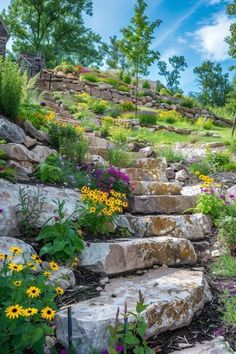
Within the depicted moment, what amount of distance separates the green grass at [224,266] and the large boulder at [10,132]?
9.05 ft

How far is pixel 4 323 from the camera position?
1.92m

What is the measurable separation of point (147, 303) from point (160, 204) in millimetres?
2469

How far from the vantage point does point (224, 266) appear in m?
3.72

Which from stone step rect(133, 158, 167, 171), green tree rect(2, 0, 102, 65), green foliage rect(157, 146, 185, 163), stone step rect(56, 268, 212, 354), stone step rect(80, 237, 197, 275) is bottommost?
stone step rect(56, 268, 212, 354)

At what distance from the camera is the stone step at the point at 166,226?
431 cm

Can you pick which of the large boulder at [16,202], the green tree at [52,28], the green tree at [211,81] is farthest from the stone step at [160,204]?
the green tree at [211,81]

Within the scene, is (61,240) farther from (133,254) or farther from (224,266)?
(224,266)

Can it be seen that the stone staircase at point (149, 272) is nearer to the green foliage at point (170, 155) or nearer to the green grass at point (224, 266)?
the green grass at point (224, 266)

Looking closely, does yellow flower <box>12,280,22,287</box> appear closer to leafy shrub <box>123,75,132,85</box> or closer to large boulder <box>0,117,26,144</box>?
large boulder <box>0,117,26,144</box>

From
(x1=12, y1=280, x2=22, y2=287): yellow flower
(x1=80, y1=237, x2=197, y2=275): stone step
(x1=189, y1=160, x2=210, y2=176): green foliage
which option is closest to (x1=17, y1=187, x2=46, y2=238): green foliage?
(x1=80, y1=237, x2=197, y2=275): stone step

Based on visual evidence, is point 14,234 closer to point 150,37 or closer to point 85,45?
point 150,37

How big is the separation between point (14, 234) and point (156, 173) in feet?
10.6

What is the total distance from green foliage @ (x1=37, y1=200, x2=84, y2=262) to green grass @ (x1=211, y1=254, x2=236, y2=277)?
1335 mm

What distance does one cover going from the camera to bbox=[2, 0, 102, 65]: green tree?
1043 inches
